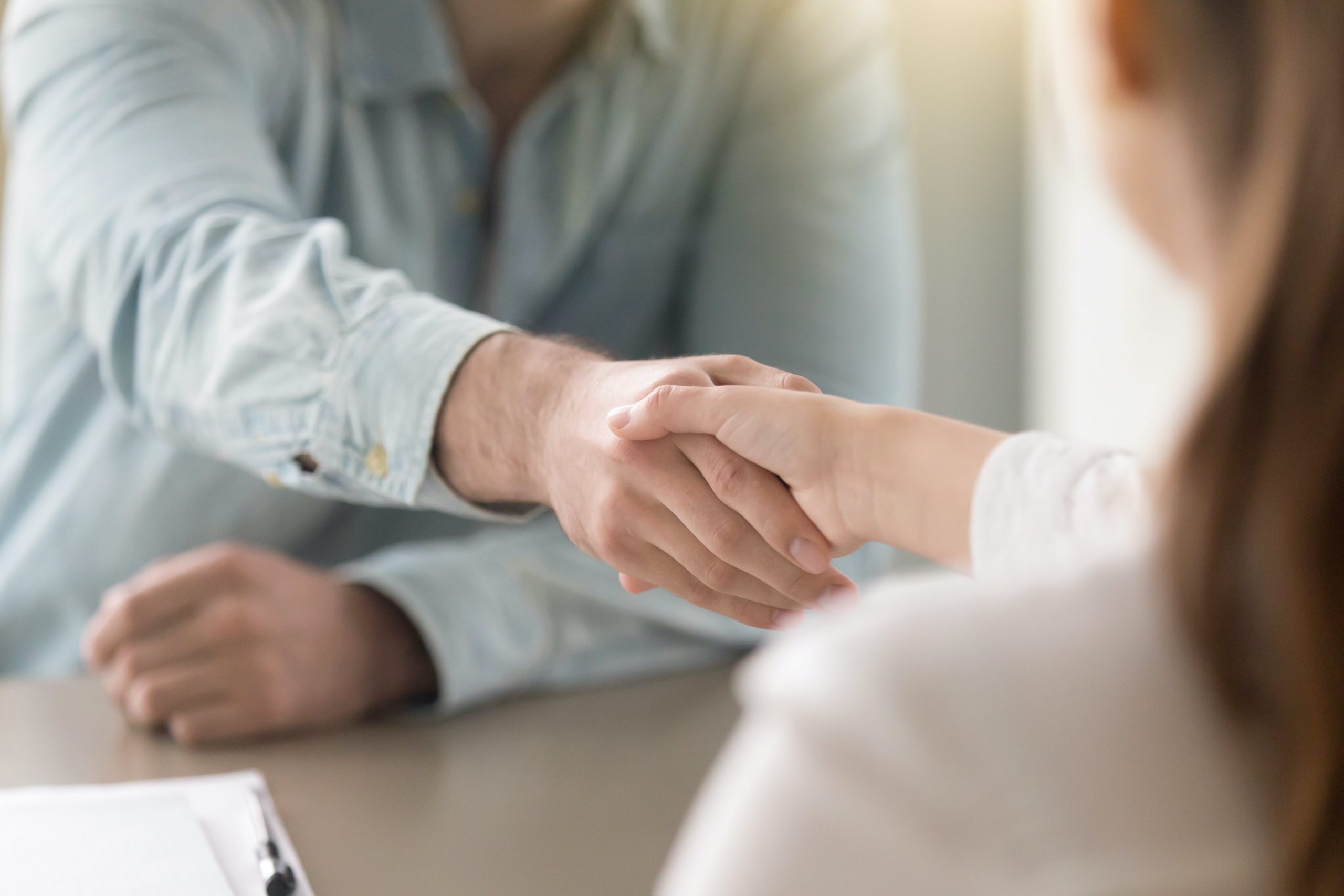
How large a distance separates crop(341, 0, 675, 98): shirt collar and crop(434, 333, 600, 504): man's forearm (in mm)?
384

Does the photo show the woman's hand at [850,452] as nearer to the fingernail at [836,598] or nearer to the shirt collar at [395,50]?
the fingernail at [836,598]

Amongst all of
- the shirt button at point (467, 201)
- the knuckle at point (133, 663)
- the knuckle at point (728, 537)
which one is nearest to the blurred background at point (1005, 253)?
the shirt button at point (467, 201)

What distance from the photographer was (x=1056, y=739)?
27 cm

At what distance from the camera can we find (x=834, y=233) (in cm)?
104

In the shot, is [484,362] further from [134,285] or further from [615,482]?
[134,285]

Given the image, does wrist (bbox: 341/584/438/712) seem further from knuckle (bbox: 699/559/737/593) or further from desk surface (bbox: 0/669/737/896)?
knuckle (bbox: 699/559/737/593)

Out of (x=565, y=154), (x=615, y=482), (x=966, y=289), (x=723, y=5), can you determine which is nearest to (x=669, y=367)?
(x=615, y=482)

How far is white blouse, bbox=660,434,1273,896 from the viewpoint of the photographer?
0.27 metres

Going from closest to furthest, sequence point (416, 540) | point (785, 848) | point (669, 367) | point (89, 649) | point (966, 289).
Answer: point (785, 848) < point (669, 367) < point (89, 649) < point (416, 540) < point (966, 289)

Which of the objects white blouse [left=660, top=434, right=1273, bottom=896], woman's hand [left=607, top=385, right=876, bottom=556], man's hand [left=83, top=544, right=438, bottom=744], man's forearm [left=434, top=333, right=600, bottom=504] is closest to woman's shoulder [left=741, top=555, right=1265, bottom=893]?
white blouse [left=660, top=434, right=1273, bottom=896]

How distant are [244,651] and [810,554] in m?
0.37

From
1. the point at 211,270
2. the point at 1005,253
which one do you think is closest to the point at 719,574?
the point at 211,270

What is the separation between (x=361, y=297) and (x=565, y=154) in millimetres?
379

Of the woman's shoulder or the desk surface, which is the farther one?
the desk surface
